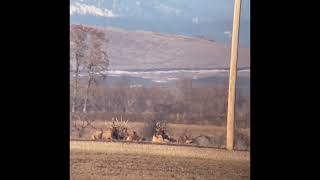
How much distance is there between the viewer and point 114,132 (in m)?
4.58

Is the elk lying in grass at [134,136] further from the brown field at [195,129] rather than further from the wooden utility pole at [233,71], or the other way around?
the wooden utility pole at [233,71]

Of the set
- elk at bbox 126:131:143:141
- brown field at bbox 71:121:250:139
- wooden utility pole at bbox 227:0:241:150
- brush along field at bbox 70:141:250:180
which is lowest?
brush along field at bbox 70:141:250:180

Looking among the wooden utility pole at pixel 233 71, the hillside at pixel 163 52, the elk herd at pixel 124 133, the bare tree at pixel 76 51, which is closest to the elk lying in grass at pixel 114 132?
the elk herd at pixel 124 133

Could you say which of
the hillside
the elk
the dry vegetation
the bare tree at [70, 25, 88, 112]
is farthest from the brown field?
the bare tree at [70, 25, 88, 112]

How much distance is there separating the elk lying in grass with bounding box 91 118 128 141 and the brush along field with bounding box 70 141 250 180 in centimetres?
6

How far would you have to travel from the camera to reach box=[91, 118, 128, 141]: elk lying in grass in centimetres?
456

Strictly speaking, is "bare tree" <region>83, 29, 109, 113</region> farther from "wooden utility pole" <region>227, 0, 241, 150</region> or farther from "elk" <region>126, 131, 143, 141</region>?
"wooden utility pole" <region>227, 0, 241, 150</region>

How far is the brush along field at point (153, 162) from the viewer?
444 centimetres

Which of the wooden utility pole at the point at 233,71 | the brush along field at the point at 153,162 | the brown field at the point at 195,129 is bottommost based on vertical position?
the brush along field at the point at 153,162

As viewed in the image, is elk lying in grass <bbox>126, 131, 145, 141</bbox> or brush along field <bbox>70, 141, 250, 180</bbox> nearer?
brush along field <bbox>70, 141, 250, 180</bbox>

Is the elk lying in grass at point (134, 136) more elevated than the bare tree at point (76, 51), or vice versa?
the bare tree at point (76, 51)

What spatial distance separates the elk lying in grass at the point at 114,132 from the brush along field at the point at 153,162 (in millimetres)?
62

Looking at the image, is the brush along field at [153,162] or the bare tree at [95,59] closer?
the brush along field at [153,162]
